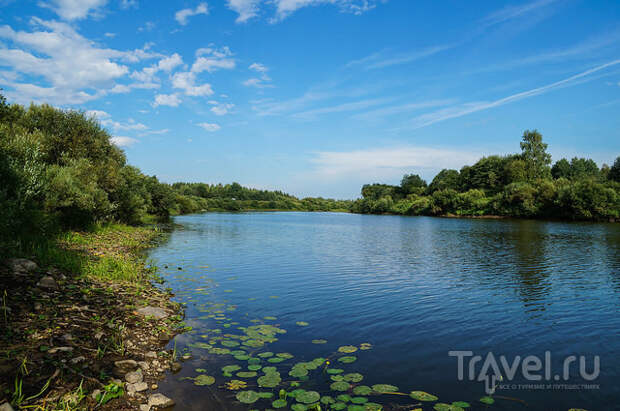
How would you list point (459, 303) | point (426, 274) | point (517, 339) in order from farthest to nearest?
1. point (426, 274)
2. point (459, 303)
3. point (517, 339)

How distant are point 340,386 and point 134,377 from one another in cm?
461

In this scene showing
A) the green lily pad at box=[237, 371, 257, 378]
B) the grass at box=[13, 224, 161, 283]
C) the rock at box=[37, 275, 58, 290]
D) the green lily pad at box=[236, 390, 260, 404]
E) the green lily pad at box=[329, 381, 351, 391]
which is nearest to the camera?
the green lily pad at box=[236, 390, 260, 404]

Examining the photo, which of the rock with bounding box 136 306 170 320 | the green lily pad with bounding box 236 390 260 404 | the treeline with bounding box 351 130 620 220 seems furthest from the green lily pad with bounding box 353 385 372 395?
the treeline with bounding box 351 130 620 220

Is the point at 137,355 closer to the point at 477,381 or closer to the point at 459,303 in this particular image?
the point at 477,381

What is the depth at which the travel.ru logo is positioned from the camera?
8.29 metres

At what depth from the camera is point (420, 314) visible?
45.0 feet

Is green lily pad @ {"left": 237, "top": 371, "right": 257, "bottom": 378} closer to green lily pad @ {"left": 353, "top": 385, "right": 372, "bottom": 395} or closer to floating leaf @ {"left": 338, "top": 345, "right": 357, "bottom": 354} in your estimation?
green lily pad @ {"left": 353, "top": 385, "right": 372, "bottom": 395}

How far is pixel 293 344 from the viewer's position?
1031cm

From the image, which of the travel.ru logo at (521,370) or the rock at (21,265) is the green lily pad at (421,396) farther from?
the rock at (21,265)

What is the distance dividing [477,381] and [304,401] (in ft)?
14.8

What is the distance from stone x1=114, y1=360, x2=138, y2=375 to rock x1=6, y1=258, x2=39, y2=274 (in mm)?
6548

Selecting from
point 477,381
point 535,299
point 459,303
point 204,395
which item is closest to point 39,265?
point 204,395

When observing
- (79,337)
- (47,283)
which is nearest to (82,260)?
(47,283)

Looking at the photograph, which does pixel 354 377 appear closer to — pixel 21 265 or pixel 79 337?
pixel 79 337
